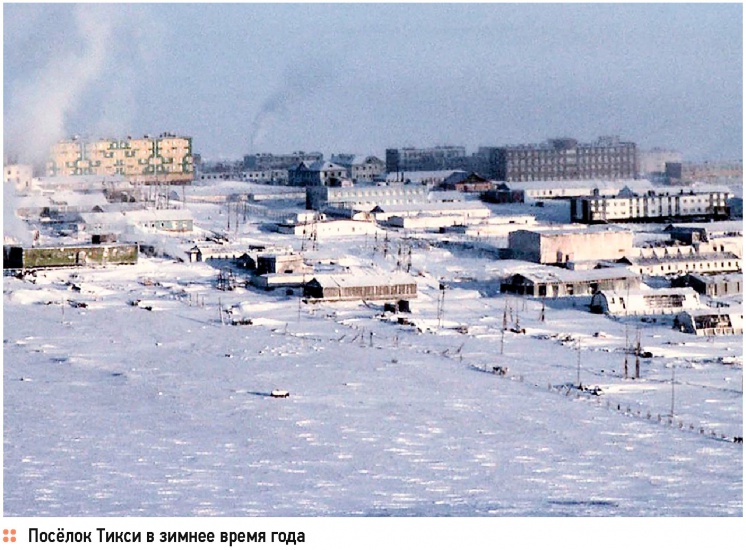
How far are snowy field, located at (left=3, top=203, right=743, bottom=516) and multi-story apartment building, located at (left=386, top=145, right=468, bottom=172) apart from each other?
772 inches

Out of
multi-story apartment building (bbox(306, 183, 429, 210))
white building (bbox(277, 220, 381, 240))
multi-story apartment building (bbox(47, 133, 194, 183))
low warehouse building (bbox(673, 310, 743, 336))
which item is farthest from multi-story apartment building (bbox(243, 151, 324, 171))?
low warehouse building (bbox(673, 310, 743, 336))

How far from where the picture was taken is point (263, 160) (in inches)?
1079

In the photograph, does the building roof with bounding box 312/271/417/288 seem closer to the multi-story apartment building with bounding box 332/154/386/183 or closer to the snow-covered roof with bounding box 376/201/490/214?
the snow-covered roof with bounding box 376/201/490/214

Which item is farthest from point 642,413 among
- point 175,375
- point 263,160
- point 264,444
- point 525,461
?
point 263,160

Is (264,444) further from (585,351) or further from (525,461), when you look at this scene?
(585,351)

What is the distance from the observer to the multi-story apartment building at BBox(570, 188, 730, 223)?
16.5 meters

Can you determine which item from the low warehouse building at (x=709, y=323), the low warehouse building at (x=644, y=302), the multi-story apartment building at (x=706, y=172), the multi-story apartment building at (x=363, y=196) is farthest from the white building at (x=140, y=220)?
the multi-story apartment building at (x=706, y=172)

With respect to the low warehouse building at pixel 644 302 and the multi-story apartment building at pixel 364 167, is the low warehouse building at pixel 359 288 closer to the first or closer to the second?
the low warehouse building at pixel 644 302

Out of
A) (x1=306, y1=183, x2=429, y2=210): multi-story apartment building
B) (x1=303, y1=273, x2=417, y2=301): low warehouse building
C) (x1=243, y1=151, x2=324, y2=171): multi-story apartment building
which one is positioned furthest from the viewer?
(x1=243, y1=151, x2=324, y2=171): multi-story apartment building

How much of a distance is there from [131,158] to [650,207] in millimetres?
9073

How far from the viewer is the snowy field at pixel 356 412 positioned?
14.5 feet
